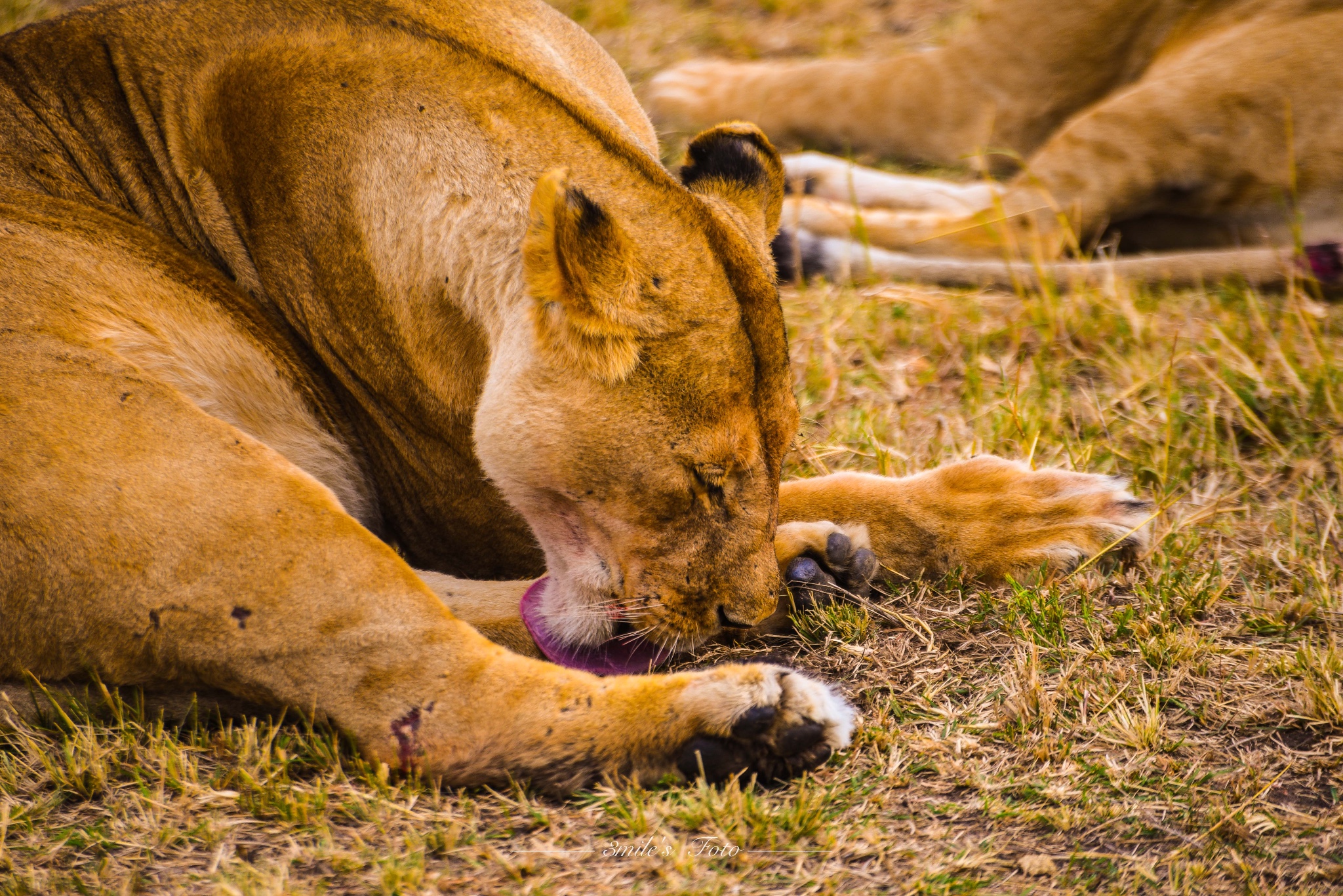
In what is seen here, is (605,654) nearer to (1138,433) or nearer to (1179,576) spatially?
A: (1179,576)

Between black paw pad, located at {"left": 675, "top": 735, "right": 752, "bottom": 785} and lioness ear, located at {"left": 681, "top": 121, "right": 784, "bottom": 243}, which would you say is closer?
black paw pad, located at {"left": 675, "top": 735, "right": 752, "bottom": 785}

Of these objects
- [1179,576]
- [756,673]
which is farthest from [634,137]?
[1179,576]

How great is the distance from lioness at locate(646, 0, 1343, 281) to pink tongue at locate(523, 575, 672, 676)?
2584 millimetres

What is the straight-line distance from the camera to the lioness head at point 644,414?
2.12m

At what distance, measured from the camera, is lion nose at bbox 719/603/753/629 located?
2.29 meters

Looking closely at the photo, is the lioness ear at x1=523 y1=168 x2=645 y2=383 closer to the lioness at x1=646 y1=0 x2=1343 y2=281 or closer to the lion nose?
the lion nose

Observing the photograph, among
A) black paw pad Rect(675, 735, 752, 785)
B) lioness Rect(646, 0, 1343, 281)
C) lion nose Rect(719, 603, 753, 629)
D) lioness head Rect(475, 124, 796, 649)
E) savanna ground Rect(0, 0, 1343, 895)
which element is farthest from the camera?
lioness Rect(646, 0, 1343, 281)

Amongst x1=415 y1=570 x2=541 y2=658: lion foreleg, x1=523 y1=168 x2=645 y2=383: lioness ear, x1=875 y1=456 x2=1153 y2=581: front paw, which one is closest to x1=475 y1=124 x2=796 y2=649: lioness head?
x1=523 y1=168 x2=645 y2=383: lioness ear

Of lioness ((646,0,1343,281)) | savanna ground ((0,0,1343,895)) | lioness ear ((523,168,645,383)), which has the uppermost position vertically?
lioness ear ((523,168,645,383))

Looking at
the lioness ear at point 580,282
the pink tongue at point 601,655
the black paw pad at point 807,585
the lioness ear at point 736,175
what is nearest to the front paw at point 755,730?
the pink tongue at point 601,655

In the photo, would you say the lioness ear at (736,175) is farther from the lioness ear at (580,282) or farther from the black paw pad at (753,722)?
the black paw pad at (753,722)

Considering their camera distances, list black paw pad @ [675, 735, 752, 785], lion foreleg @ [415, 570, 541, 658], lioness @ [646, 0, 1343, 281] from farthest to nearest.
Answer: lioness @ [646, 0, 1343, 281], lion foreleg @ [415, 570, 541, 658], black paw pad @ [675, 735, 752, 785]

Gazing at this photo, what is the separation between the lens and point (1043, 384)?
373cm

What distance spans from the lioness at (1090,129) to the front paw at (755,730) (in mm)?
2802
